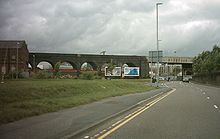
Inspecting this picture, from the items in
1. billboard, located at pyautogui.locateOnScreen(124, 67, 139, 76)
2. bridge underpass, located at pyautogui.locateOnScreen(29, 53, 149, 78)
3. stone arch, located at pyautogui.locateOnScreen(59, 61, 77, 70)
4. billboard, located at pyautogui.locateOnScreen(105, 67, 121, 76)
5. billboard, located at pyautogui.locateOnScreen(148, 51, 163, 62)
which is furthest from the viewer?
stone arch, located at pyautogui.locateOnScreen(59, 61, 77, 70)

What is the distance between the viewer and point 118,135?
445 inches

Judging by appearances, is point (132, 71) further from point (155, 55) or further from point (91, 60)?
point (155, 55)

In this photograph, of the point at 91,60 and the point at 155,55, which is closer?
the point at 155,55

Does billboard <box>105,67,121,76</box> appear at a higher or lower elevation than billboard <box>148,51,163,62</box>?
lower

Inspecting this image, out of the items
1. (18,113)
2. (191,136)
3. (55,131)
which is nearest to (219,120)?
(191,136)

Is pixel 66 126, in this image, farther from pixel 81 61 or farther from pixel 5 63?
pixel 81 61

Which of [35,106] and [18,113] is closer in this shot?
[18,113]

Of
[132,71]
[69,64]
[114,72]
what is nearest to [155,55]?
[114,72]

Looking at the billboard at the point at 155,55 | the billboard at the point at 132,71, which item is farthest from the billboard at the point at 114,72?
the billboard at the point at 155,55

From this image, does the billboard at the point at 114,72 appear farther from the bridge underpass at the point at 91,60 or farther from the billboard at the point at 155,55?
the billboard at the point at 155,55

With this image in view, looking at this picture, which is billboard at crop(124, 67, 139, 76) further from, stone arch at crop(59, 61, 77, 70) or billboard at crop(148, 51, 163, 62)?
billboard at crop(148, 51, 163, 62)

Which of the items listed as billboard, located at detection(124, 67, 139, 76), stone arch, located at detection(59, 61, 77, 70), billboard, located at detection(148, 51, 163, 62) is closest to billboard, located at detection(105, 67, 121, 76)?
billboard, located at detection(124, 67, 139, 76)

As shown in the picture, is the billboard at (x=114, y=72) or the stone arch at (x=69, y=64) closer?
the billboard at (x=114, y=72)

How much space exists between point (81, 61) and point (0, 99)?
102 metres
